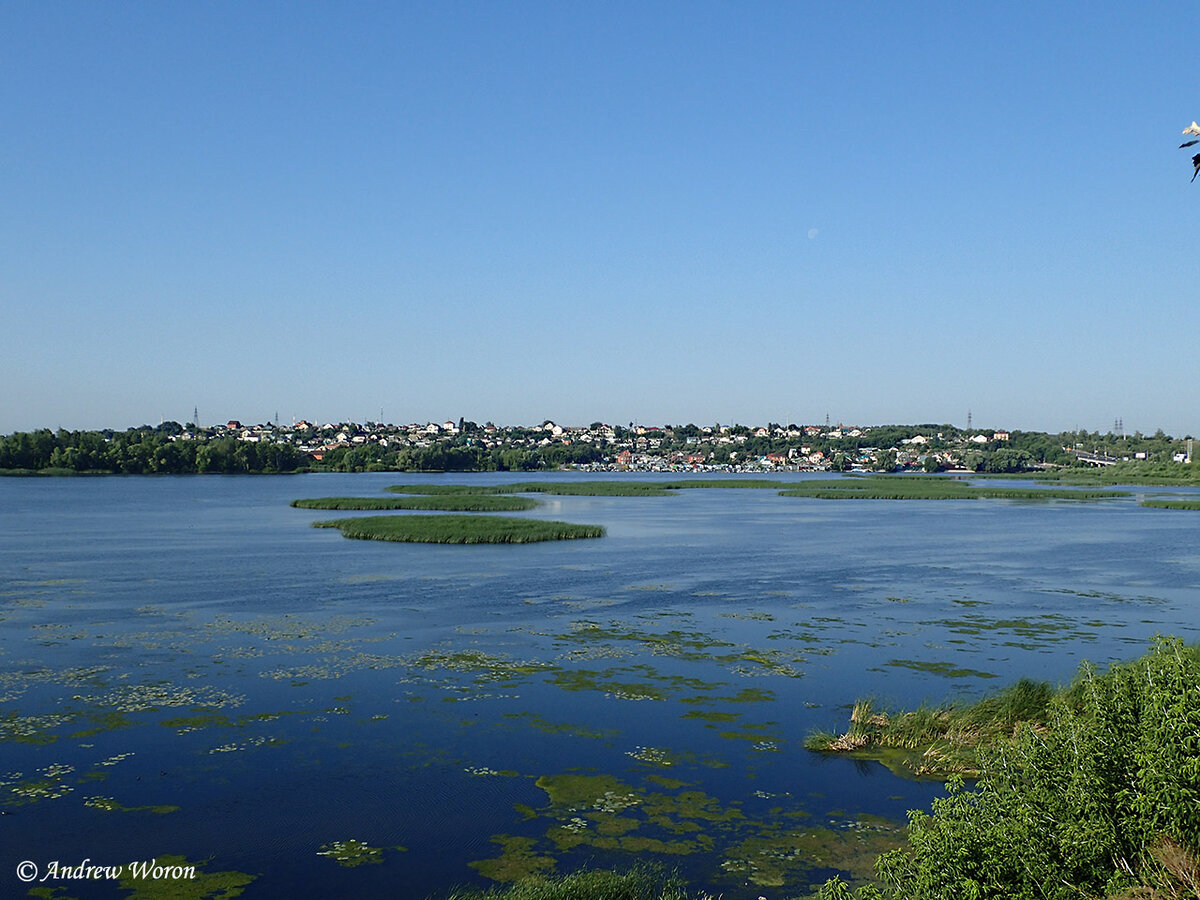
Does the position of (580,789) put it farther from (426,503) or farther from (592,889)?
(426,503)

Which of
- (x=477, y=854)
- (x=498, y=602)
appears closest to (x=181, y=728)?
(x=477, y=854)

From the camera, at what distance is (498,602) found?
33.2 m

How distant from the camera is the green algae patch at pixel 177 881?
11.7 metres

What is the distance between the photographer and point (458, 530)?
54.9m

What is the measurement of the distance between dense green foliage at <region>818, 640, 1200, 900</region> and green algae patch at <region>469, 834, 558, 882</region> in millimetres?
4802

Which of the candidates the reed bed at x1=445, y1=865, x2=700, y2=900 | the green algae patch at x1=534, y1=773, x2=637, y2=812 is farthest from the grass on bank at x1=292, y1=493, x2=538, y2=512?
the reed bed at x1=445, y1=865, x2=700, y2=900

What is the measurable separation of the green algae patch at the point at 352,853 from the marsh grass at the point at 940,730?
323 inches

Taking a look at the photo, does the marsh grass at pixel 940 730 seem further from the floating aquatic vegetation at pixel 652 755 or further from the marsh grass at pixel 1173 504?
the marsh grass at pixel 1173 504

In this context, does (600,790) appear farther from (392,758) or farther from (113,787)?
(113,787)

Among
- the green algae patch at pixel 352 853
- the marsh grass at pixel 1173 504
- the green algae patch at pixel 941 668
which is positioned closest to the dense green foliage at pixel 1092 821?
the green algae patch at pixel 352 853

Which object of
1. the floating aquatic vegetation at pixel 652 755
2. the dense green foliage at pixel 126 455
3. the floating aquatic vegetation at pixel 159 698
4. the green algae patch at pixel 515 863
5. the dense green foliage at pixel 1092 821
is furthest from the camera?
the dense green foliage at pixel 126 455

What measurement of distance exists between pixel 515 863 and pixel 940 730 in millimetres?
9364

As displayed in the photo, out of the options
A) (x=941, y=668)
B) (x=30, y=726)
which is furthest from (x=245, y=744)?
(x=941, y=668)

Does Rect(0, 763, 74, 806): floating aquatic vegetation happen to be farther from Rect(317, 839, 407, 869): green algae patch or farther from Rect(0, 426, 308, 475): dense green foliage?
Rect(0, 426, 308, 475): dense green foliage
